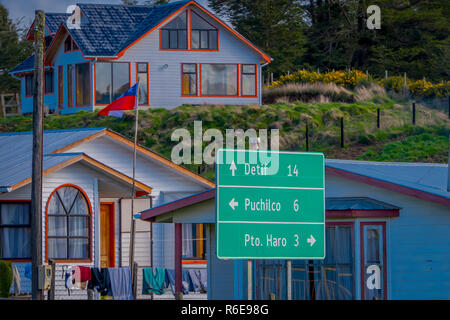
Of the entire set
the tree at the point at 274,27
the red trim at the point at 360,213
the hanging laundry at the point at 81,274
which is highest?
the tree at the point at 274,27

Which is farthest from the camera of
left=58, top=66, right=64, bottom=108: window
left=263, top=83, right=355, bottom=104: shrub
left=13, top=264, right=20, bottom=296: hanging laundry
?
left=58, top=66, right=64, bottom=108: window

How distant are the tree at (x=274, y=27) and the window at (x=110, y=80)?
15167mm

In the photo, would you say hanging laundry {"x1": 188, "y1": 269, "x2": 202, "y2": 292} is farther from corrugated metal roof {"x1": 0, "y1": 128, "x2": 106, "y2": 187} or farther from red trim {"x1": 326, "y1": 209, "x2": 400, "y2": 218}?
red trim {"x1": 326, "y1": 209, "x2": 400, "y2": 218}

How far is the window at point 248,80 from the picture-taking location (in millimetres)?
48562

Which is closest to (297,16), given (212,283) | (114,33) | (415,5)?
(415,5)

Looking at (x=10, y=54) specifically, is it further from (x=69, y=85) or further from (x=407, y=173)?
(x=407, y=173)

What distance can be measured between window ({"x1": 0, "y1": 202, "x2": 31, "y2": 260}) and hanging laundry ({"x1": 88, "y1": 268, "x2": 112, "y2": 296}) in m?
2.17

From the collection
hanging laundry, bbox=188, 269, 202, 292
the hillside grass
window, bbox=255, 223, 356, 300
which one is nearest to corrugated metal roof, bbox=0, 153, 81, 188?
hanging laundry, bbox=188, 269, 202, 292

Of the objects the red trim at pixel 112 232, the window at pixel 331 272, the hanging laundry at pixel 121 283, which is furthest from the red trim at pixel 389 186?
the red trim at pixel 112 232

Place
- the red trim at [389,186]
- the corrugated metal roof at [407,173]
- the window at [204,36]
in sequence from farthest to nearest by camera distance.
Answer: the window at [204,36], the corrugated metal roof at [407,173], the red trim at [389,186]

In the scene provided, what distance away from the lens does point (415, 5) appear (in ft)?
222

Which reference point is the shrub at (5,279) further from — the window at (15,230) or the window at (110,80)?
the window at (110,80)

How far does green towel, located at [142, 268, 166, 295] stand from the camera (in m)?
22.9
